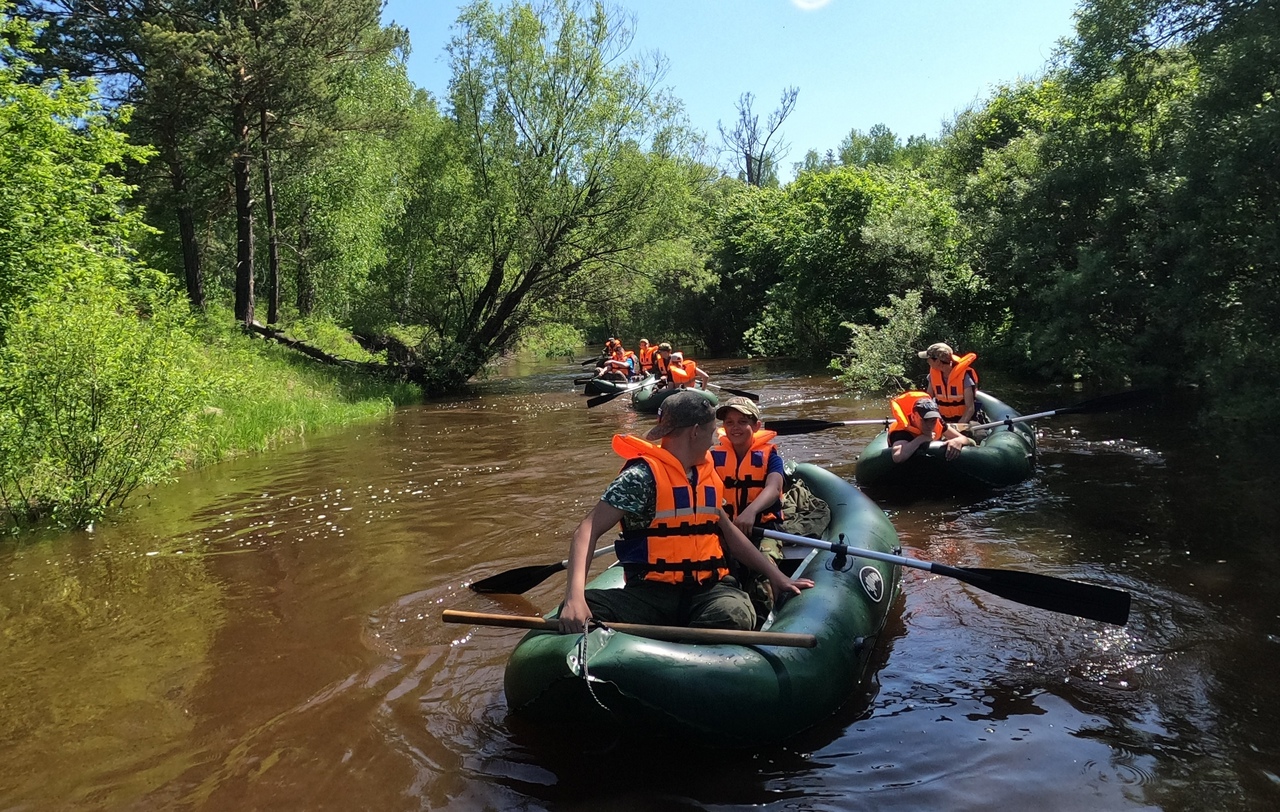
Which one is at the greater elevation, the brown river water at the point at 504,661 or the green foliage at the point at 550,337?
the green foliage at the point at 550,337

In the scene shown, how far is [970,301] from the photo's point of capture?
608 inches

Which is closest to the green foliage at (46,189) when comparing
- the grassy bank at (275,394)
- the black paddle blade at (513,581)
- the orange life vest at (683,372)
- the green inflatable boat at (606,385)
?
the grassy bank at (275,394)

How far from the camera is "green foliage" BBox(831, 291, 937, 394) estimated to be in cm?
1402

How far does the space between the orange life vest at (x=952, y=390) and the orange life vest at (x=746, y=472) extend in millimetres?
3461

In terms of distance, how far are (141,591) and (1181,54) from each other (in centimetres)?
1152

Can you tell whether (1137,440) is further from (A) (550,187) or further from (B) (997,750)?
(A) (550,187)

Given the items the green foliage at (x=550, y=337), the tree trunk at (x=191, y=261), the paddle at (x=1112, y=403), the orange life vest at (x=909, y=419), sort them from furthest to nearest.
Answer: the green foliage at (x=550, y=337) < the tree trunk at (x=191, y=261) < the paddle at (x=1112, y=403) < the orange life vest at (x=909, y=419)

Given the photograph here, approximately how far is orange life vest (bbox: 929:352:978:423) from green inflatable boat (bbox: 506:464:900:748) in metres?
4.35

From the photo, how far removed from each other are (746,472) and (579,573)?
173 centimetres

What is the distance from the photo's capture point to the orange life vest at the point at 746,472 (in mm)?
4398

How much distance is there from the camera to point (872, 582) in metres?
3.98

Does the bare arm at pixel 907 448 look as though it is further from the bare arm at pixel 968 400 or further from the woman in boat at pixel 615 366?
the woman in boat at pixel 615 366

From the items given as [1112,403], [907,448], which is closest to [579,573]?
[907,448]

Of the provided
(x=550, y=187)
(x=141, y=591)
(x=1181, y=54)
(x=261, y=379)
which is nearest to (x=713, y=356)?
(x=550, y=187)
